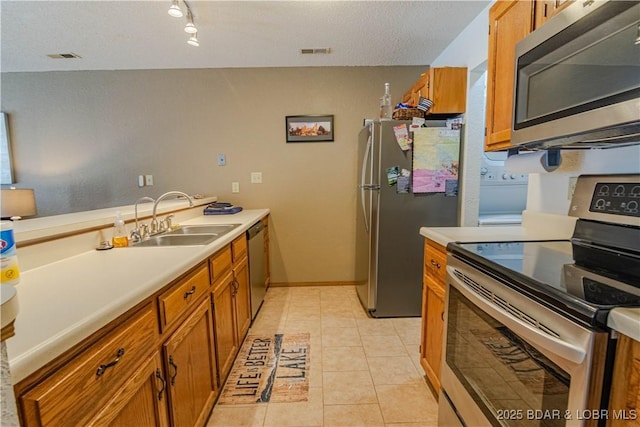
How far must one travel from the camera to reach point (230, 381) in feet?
5.65

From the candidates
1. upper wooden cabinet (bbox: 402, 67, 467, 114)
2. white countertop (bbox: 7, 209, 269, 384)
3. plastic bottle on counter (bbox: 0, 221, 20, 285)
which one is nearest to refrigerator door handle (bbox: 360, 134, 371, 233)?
upper wooden cabinet (bbox: 402, 67, 467, 114)

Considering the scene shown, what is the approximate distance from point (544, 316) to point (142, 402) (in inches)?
45.6

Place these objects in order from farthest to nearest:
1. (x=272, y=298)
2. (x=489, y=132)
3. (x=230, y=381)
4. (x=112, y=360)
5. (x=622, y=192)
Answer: (x=272, y=298)
(x=230, y=381)
(x=489, y=132)
(x=622, y=192)
(x=112, y=360)

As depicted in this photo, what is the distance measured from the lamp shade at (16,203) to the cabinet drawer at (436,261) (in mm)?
3554

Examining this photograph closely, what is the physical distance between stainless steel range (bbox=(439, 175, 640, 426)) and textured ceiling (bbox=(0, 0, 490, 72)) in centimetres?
175

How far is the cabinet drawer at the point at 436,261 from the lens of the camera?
1.41 metres

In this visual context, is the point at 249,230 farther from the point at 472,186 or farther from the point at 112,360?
the point at 472,186

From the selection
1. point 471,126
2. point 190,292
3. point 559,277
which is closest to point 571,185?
point 559,277

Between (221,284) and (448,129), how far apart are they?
6.68 feet

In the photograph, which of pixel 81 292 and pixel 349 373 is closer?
pixel 81 292

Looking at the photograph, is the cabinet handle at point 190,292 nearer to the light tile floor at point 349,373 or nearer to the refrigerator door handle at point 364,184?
the light tile floor at point 349,373

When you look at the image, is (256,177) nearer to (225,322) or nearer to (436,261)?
(225,322)

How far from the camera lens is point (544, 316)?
70 cm

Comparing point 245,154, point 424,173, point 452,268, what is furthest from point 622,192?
point 245,154
